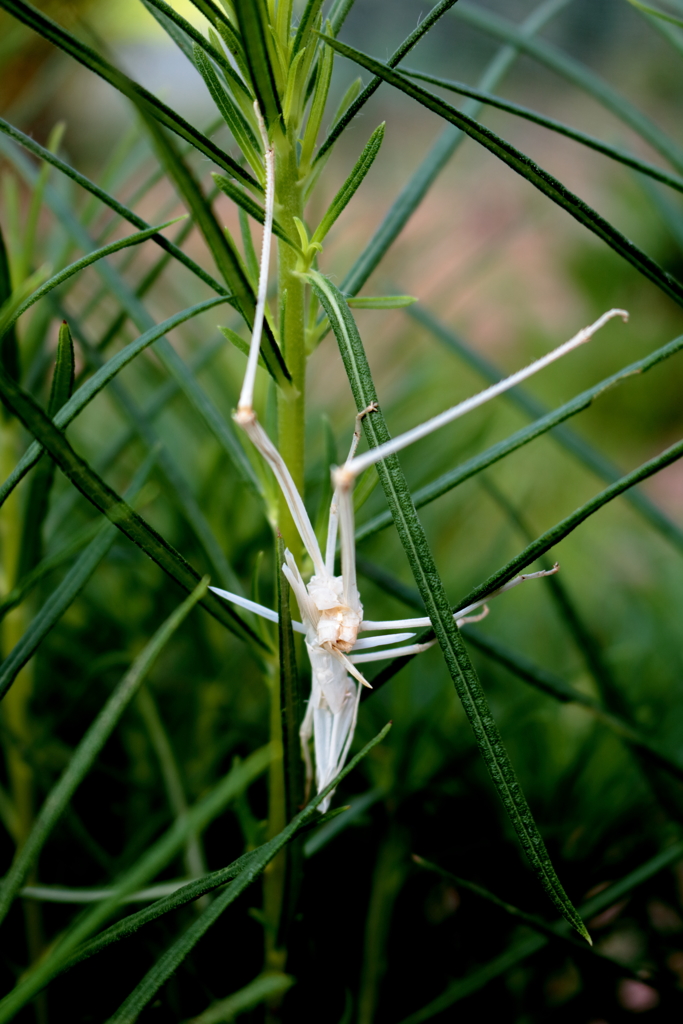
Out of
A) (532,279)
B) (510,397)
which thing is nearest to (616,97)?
(510,397)

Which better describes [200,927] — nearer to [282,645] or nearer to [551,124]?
Result: [282,645]

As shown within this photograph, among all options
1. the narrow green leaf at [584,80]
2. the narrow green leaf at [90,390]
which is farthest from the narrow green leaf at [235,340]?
the narrow green leaf at [584,80]

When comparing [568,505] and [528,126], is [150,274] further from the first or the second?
[528,126]

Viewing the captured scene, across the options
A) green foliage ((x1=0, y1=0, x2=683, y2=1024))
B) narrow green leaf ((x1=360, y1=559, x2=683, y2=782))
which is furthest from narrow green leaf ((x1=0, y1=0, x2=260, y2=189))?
narrow green leaf ((x1=360, y1=559, x2=683, y2=782))

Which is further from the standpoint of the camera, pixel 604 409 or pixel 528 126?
pixel 528 126

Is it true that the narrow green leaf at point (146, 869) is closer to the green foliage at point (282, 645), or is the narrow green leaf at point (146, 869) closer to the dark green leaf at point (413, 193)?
the green foliage at point (282, 645)

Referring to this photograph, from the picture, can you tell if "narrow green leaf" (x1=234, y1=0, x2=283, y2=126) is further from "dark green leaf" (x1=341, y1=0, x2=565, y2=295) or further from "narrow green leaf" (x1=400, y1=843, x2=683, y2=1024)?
"narrow green leaf" (x1=400, y1=843, x2=683, y2=1024)
